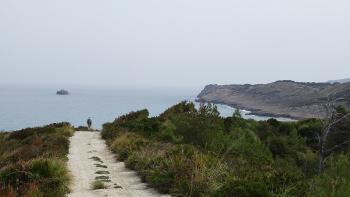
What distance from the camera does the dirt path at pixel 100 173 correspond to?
1407cm

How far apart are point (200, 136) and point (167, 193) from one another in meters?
12.1

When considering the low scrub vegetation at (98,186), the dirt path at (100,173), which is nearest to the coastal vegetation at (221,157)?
the dirt path at (100,173)

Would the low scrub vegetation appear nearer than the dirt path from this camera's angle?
No

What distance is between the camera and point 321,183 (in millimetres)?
11086

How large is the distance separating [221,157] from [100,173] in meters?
4.53

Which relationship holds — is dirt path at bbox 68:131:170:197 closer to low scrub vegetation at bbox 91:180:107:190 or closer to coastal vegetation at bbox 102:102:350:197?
low scrub vegetation at bbox 91:180:107:190

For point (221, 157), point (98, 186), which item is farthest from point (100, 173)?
point (221, 157)

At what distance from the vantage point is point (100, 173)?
17875 millimetres

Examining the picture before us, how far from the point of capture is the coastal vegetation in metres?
12.1

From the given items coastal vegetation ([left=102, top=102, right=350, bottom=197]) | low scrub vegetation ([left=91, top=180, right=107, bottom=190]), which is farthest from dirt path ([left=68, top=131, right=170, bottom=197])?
coastal vegetation ([left=102, top=102, right=350, bottom=197])

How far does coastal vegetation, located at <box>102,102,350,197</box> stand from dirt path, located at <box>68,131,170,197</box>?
45 cm

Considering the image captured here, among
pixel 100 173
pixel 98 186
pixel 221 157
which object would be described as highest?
pixel 221 157

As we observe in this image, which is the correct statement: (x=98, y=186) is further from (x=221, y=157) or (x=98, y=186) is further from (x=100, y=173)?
(x=221, y=157)

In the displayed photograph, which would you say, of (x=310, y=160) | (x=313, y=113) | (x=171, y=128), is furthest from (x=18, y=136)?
(x=313, y=113)
